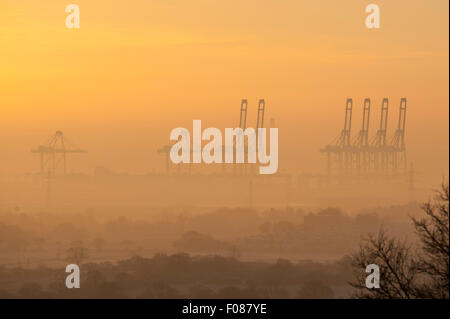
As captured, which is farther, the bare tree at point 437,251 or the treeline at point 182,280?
the treeline at point 182,280

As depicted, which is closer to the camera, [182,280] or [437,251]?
[437,251]

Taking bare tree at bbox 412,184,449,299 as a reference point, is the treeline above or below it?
below

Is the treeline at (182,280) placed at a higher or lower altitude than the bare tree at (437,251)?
lower

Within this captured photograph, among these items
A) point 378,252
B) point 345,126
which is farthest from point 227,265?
point 378,252

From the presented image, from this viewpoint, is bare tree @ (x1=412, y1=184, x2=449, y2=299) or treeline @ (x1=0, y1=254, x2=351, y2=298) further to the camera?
treeline @ (x1=0, y1=254, x2=351, y2=298)

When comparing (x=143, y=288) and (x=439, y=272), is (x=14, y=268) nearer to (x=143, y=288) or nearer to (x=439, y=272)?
(x=143, y=288)
